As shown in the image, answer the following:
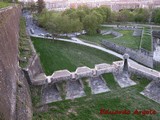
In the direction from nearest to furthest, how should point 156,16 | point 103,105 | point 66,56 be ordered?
1. point 103,105
2. point 66,56
3. point 156,16

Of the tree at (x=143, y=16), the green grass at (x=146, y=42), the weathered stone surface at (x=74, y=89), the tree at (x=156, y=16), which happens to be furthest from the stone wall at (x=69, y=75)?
the tree at (x=143, y=16)

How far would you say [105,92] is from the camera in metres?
15.1

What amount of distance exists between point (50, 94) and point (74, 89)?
1.84 m

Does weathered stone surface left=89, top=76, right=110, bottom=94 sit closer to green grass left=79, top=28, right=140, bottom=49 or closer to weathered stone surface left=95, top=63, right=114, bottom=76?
weathered stone surface left=95, top=63, right=114, bottom=76

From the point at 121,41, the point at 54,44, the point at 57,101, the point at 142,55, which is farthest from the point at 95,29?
the point at 57,101

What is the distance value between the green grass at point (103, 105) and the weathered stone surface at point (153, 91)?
0.38 metres

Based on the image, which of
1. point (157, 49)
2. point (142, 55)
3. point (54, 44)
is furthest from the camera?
point (157, 49)

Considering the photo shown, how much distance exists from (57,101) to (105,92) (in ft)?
12.3

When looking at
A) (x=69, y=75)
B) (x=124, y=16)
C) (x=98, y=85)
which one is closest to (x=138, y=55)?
(x=98, y=85)

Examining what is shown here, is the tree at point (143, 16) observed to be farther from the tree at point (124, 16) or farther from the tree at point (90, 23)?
the tree at point (90, 23)

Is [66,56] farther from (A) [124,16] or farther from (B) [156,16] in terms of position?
(B) [156,16]

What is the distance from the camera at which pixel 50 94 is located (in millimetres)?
14195

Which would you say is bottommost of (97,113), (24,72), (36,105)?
(97,113)

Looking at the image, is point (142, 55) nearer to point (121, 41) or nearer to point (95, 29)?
point (121, 41)
